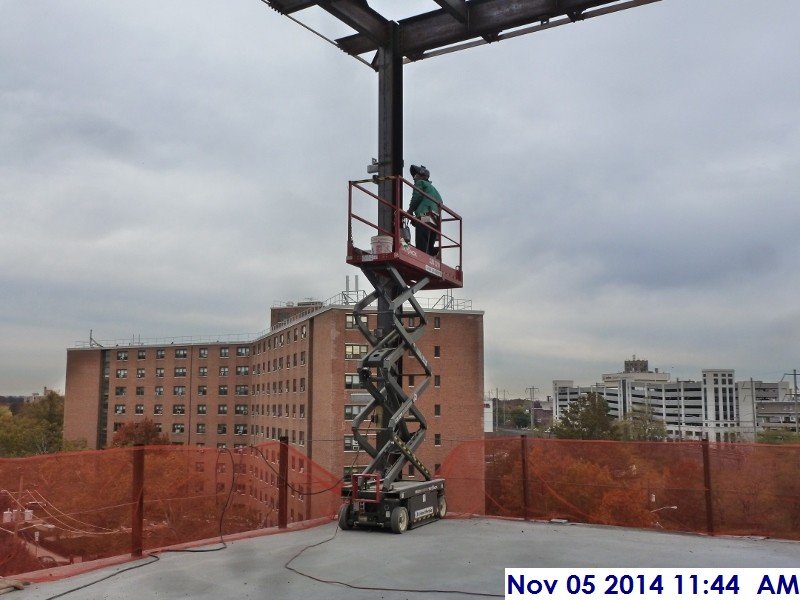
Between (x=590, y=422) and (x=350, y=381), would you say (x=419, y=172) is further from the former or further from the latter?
(x=590, y=422)

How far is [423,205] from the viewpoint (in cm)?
1245

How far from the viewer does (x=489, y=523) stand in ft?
37.3

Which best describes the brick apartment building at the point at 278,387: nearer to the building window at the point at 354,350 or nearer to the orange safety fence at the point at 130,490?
the building window at the point at 354,350

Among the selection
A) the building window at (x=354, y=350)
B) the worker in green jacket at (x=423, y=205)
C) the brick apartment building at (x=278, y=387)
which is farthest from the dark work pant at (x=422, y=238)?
the building window at (x=354, y=350)

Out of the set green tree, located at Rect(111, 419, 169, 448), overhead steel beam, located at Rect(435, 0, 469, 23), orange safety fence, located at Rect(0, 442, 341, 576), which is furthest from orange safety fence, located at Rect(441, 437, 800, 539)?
green tree, located at Rect(111, 419, 169, 448)

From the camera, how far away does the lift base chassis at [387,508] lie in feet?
33.3

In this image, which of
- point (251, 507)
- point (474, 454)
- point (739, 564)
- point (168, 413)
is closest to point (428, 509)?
point (474, 454)

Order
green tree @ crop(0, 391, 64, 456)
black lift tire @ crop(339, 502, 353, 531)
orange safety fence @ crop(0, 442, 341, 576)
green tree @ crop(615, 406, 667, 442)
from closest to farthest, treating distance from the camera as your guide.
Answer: orange safety fence @ crop(0, 442, 341, 576), black lift tire @ crop(339, 502, 353, 531), green tree @ crop(0, 391, 64, 456), green tree @ crop(615, 406, 667, 442)

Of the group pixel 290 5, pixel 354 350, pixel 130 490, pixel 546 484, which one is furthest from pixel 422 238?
pixel 354 350

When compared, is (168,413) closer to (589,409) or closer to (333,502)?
(589,409)

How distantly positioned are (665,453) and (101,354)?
10261 centimetres

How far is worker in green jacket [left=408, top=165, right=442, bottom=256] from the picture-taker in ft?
40.8

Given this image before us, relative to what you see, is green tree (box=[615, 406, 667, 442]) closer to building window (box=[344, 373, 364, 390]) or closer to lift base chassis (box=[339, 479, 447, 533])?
building window (box=[344, 373, 364, 390])

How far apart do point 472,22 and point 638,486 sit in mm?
9716
